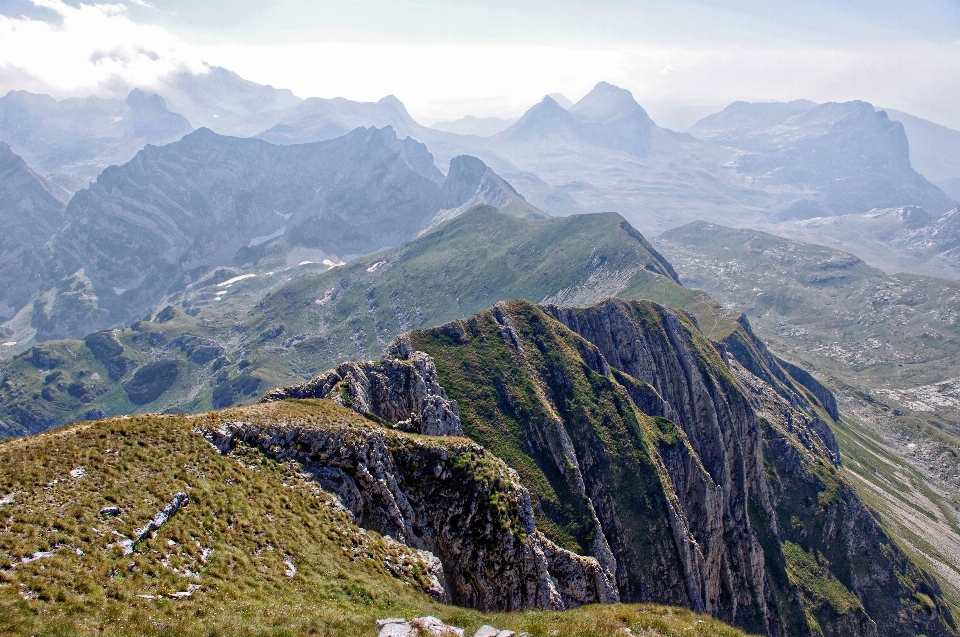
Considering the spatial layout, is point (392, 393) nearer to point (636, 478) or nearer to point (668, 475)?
point (636, 478)

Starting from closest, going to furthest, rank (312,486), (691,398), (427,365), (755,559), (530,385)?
(312,486), (427,365), (530,385), (755,559), (691,398)

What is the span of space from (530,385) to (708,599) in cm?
5926

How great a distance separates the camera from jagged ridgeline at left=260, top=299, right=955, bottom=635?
84.0 meters

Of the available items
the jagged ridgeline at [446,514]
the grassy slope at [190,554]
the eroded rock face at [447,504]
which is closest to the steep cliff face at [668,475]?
the jagged ridgeline at [446,514]

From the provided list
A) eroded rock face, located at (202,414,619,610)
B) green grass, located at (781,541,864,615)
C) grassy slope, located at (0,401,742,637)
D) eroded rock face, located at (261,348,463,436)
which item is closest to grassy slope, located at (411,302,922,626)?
green grass, located at (781,541,864,615)

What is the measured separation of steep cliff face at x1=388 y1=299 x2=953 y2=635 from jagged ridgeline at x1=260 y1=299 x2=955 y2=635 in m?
0.41

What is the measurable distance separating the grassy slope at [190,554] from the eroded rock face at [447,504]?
353 centimetres

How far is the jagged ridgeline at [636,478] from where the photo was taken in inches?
3307

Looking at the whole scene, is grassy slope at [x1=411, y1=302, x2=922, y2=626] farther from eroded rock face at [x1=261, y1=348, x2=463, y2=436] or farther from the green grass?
eroded rock face at [x1=261, y1=348, x2=463, y2=436]

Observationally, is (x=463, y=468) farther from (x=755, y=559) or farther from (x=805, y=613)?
(x=805, y=613)

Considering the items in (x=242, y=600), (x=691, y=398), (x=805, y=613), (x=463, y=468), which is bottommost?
(x=805, y=613)

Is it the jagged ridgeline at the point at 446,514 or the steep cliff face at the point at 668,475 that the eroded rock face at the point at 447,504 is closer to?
the jagged ridgeline at the point at 446,514

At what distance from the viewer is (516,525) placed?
6469 cm

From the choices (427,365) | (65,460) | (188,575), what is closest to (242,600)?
(188,575)
